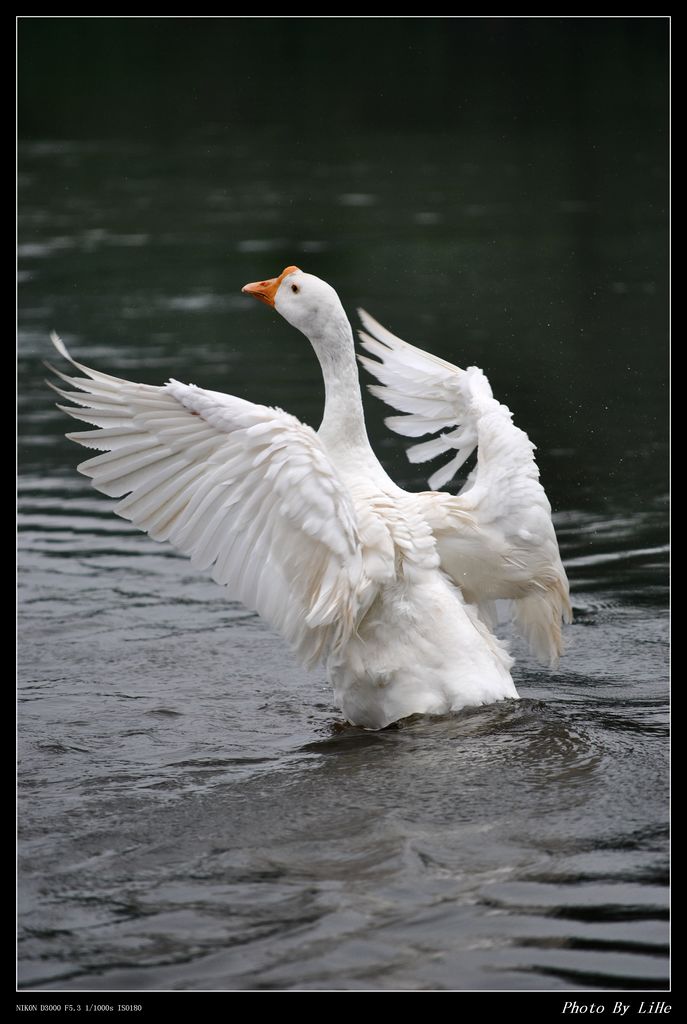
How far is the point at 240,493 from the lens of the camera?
7262mm

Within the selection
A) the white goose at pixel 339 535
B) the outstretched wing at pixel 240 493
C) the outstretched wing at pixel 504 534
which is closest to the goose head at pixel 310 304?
the white goose at pixel 339 535

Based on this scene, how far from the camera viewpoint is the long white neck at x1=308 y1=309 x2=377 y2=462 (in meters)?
8.34

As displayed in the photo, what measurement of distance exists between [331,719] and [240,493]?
1.63 m

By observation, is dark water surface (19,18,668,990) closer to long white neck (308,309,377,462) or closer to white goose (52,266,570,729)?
white goose (52,266,570,729)

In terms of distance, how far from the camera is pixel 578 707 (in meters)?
8.05

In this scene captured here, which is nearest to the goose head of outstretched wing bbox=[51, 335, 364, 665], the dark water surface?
outstretched wing bbox=[51, 335, 364, 665]

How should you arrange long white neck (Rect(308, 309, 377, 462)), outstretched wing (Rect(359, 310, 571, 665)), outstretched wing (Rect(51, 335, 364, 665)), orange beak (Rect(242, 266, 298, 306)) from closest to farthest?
outstretched wing (Rect(51, 335, 364, 665))
outstretched wing (Rect(359, 310, 571, 665))
long white neck (Rect(308, 309, 377, 462))
orange beak (Rect(242, 266, 298, 306))

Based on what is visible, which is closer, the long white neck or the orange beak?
the long white neck

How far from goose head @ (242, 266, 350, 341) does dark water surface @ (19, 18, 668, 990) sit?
2197mm

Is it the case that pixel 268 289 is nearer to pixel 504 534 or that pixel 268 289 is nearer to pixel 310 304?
pixel 310 304

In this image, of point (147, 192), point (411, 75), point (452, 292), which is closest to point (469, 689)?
point (452, 292)

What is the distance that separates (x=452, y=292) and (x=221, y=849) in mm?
13703

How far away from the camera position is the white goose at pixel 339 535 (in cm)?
722

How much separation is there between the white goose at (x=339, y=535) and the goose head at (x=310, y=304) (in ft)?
2.80
